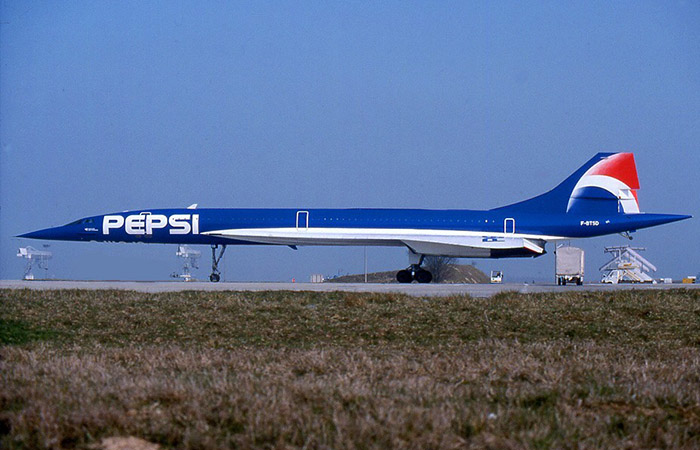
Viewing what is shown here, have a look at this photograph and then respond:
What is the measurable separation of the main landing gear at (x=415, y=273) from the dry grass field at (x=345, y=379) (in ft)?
81.4

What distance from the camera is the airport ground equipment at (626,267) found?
56.6 meters

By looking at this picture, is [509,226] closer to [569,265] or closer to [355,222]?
[569,265]

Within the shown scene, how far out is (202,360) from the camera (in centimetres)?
865

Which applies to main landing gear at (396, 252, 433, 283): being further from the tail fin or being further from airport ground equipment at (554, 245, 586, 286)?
airport ground equipment at (554, 245, 586, 286)

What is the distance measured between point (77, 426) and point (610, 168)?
38280 millimetres

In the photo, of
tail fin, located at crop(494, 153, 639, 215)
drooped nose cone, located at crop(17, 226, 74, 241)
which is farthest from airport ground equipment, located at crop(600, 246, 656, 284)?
drooped nose cone, located at crop(17, 226, 74, 241)

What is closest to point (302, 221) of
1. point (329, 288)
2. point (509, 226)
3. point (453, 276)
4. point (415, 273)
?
point (415, 273)

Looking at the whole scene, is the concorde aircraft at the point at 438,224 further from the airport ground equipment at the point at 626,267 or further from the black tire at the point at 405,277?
the airport ground equipment at the point at 626,267

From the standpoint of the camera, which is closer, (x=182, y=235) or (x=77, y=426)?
(x=77, y=426)

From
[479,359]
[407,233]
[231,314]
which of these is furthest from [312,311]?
[407,233]

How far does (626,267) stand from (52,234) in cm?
3953

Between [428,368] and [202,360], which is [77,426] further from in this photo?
[428,368]

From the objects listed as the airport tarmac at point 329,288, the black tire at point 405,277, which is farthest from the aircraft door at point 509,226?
the airport tarmac at point 329,288

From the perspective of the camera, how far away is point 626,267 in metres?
57.3
